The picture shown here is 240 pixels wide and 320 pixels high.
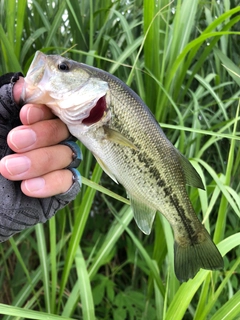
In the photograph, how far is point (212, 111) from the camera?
134cm

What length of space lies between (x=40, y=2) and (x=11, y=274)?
92 cm

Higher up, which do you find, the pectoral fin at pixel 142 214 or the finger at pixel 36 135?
the finger at pixel 36 135

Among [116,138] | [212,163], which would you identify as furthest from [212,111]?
[116,138]

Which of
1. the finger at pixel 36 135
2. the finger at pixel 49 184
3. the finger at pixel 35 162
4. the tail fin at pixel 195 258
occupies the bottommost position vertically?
the tail fin at pixel 195 258

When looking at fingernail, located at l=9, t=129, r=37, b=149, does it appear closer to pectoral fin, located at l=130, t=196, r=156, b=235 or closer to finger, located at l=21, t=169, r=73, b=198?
finger, located at l=21, t=169, r=73, b=198

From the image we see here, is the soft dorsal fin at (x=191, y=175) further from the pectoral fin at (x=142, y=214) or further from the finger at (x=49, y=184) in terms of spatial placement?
the finger at (x=49, y=184)

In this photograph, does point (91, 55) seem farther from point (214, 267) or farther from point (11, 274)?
point (11, 274)

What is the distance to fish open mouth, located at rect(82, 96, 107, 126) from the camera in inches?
24.5

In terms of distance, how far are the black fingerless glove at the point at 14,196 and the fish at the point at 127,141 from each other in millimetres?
70

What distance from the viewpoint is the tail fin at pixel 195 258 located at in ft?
2.37

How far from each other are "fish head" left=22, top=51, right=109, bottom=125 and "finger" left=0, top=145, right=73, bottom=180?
0.21 ft

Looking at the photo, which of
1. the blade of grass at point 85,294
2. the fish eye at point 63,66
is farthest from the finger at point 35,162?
the blade of grass at point 85,294

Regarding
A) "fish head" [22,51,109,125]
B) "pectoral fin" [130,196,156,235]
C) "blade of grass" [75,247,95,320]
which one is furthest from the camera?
"blade of grass" [75,247,95,320]

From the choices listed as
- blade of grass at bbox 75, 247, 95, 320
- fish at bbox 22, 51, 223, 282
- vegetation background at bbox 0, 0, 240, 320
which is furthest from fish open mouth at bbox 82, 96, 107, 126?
blade of grass at bbox 75, 247, 95, 320
